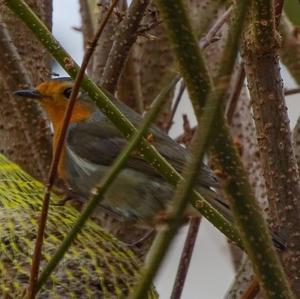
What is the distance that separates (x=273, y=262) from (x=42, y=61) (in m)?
2.24

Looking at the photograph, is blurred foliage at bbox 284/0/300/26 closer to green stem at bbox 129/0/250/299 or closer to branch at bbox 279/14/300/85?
branch at bbox 279/14/300/85

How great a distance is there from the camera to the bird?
11.4 feet

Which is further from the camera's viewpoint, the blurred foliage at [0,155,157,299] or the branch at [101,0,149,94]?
the branch at [101,0,149,94]

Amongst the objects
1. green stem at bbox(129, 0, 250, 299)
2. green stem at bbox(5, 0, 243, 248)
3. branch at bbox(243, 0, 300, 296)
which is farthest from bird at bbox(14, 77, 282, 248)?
green stem at bbox(129, 0, 250, 299)

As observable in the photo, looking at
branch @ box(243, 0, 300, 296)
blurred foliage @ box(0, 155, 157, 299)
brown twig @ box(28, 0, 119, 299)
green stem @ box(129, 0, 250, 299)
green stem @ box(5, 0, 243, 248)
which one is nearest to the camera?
green stem @ box(129, 0, 250, 299)

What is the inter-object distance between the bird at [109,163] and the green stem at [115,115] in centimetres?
121

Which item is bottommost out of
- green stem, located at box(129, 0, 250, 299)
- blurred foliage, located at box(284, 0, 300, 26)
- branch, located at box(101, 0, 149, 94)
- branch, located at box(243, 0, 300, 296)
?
green stem, located at box(129, 0, 250, 299)

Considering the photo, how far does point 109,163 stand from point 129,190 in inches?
9.3

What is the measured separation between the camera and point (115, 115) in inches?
76.7

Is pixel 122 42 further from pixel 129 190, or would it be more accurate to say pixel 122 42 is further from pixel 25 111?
pixel 129 190

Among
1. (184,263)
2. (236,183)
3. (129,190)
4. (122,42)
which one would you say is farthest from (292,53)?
(236,183)

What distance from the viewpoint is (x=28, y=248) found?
8.42ft

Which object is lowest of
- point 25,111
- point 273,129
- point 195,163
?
point 195,163

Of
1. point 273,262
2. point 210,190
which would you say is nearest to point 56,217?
point 210,190
